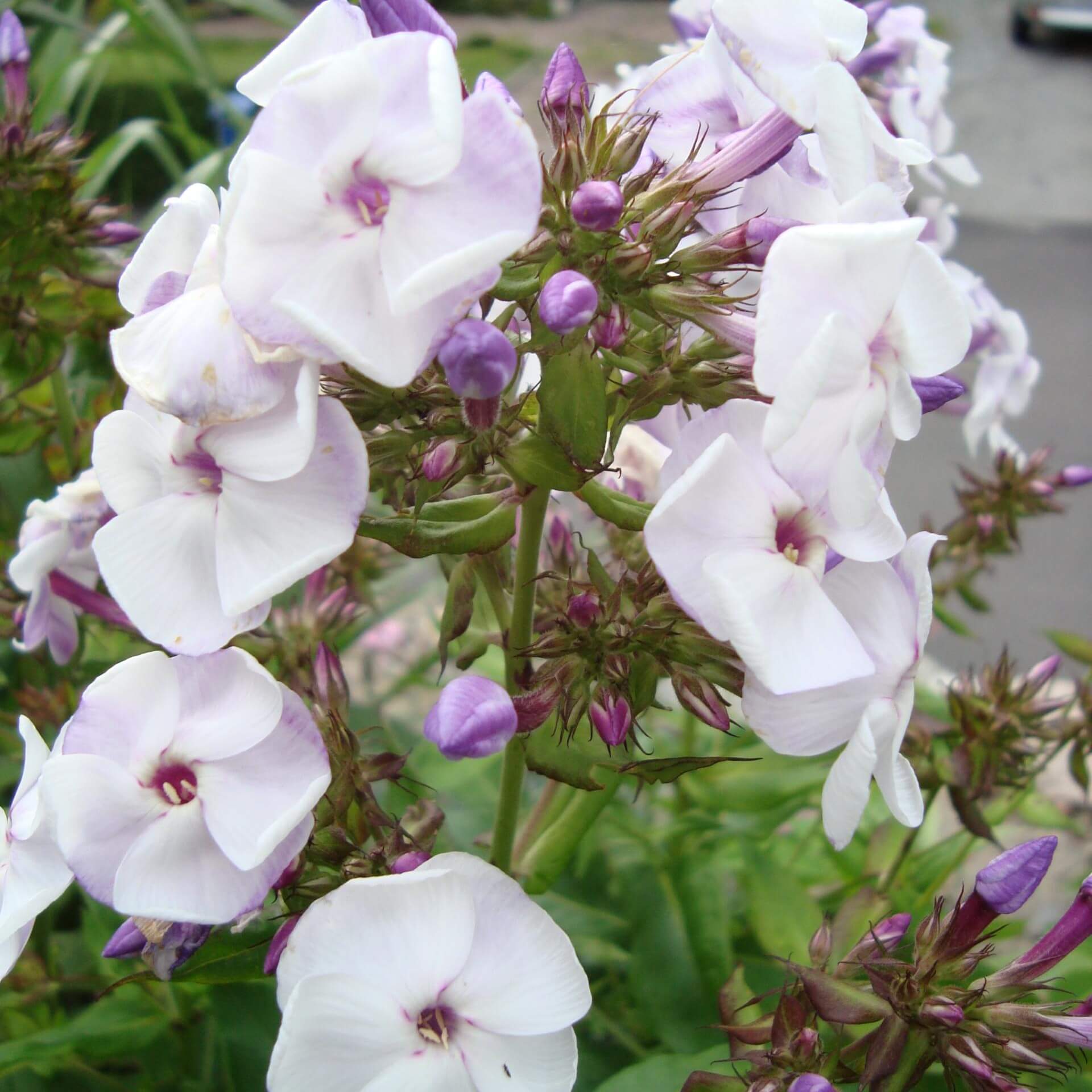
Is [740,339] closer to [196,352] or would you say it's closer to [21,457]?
[196,352]

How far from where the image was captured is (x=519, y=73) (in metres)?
4.92

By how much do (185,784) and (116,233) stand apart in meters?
0.56

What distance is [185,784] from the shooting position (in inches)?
21.4

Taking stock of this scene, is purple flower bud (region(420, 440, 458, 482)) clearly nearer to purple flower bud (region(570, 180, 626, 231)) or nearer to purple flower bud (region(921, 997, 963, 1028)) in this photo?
purple flower bud (region(570, 180, 626, 231))

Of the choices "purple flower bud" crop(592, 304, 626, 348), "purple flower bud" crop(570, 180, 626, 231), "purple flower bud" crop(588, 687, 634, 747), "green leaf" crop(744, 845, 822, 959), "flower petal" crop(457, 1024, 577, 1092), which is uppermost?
"purple flower bud" crop(570, 180, 626, 231)

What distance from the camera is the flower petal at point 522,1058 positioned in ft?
1.73

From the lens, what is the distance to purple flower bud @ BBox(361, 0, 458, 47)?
1.76 ft

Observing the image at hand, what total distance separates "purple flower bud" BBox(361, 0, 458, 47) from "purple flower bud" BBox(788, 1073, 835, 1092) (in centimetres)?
53

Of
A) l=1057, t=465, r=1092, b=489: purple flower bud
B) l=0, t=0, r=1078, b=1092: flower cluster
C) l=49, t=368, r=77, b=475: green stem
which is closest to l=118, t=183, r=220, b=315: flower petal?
l=0, t=0, r=1078, b=1092: flower cluster

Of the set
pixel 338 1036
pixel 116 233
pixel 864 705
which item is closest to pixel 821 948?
pixel 864 705

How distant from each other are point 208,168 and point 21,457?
1.54ft

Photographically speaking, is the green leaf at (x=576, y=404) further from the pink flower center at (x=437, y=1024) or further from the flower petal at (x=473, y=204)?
the pink flower center at (x=437, y=1024)

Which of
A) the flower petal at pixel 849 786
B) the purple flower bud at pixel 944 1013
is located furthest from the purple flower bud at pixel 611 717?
the purple flower bud at pixel 944 1013

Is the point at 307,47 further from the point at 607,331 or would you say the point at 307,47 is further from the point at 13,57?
the point at 13,57
